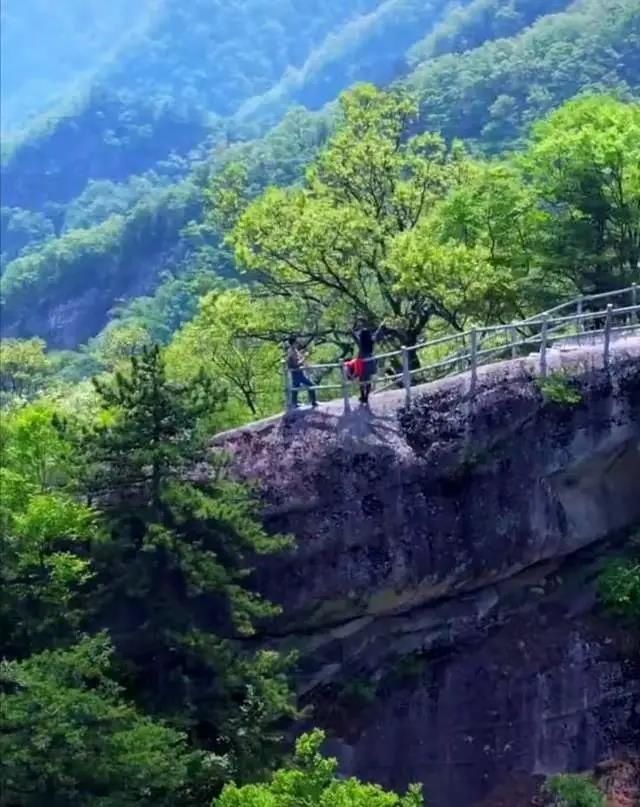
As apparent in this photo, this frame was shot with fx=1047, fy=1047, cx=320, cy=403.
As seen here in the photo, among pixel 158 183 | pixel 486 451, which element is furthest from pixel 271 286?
pixel 158 183

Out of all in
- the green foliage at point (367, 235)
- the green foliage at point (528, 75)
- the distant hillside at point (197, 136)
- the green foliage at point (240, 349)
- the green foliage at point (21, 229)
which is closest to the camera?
the green foliage at point (367, 235)

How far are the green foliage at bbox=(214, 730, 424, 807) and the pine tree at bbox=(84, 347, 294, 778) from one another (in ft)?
6.30

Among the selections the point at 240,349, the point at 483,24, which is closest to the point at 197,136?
the point at 483,24

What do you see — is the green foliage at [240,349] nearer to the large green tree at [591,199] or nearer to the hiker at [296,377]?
the hiker at [296,377]

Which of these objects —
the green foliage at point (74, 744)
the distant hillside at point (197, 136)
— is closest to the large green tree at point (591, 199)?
the green foliage at point (74, 744)

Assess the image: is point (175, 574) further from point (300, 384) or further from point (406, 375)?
point (406, 375)

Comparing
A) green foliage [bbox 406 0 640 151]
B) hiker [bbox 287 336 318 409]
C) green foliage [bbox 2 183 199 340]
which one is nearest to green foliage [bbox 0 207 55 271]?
green foliage [bbox 2 183 199 340]

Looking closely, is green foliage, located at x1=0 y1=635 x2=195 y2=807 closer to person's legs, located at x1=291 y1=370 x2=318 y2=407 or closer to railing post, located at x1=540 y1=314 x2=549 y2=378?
person's legs, located at x1=291 y1=370 x2=318 y2=407

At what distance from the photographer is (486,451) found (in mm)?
19297

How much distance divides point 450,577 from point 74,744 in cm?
815

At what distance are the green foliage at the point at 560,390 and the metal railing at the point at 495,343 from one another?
10.2 inches

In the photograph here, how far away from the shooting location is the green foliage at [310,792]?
42.4 feet

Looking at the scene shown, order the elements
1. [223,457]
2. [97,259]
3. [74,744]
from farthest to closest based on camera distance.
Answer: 1. [97,259]
2. [223,457]
3. [74,744]

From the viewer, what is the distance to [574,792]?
18.0 meters
